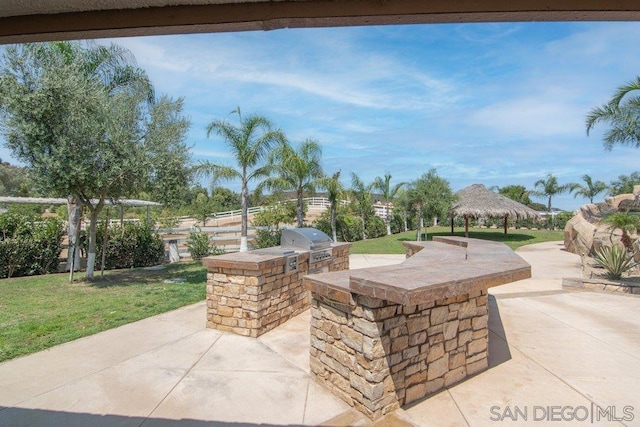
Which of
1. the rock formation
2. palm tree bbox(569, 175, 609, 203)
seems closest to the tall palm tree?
palm tree bbox(569, 175, 609, 203)

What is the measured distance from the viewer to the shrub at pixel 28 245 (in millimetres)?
8898

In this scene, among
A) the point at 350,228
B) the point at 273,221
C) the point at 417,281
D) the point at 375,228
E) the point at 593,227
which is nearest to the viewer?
the point at 417,281

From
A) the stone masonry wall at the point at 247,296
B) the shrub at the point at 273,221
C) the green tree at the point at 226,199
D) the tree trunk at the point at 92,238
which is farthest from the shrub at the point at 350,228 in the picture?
the green tree at the point at 226,199

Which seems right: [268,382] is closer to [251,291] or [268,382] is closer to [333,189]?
[251,291]

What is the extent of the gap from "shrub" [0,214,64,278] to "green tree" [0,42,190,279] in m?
1.83

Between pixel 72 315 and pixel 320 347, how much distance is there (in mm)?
4621

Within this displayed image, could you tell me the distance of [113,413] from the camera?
289 cm

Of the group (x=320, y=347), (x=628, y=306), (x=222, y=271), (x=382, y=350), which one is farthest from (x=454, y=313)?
(x=628, y=306)

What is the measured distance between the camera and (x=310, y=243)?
19.7ft

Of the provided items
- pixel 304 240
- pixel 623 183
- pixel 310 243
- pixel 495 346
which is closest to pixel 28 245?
pixel 304 240

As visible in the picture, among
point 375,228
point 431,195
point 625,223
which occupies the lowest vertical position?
point 375,228

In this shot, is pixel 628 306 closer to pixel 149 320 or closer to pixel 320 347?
pixel 320 347

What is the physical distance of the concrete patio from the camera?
9.41 ft

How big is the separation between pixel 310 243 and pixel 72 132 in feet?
19.5
